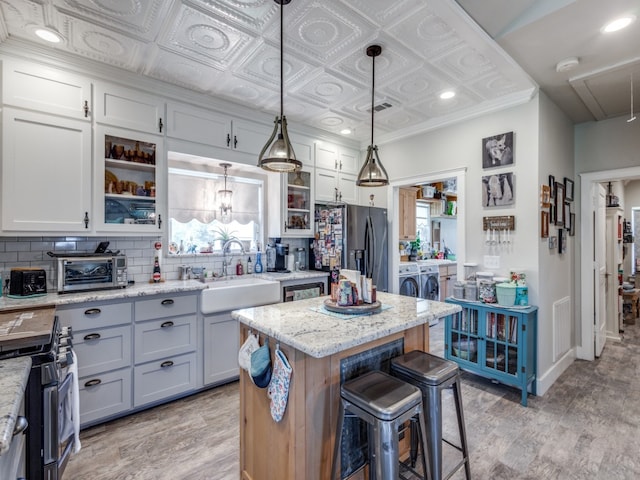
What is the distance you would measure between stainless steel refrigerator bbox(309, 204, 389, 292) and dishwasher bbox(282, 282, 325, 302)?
32 cm

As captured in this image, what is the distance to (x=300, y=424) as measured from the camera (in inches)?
56.5

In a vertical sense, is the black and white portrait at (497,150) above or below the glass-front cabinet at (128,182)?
above

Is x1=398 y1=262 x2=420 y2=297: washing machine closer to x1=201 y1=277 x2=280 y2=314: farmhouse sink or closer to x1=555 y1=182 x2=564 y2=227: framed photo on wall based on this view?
x1=555 y1=182 x2=564 y2=227: framed photo on wall

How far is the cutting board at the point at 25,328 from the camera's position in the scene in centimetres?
149

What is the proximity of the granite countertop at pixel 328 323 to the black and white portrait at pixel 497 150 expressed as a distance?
5.97 ft

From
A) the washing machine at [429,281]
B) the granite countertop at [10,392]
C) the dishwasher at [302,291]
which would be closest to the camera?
the granite countertop at [10,392]

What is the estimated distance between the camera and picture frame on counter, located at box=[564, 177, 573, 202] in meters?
3.44

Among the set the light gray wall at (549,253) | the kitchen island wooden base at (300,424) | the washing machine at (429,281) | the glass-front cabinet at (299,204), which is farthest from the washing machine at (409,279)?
the kitchen island wooden base at (300,424)

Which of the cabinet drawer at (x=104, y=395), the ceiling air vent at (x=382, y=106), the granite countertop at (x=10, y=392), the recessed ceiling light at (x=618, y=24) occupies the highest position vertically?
the ceiling air vent at (x=382, y=106)

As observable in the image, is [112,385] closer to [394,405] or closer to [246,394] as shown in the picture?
[246,394]

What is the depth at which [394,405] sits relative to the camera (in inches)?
53.1

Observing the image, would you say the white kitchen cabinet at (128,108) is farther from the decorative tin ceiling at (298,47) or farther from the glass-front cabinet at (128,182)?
the decorative tin ceiling at (298,47)

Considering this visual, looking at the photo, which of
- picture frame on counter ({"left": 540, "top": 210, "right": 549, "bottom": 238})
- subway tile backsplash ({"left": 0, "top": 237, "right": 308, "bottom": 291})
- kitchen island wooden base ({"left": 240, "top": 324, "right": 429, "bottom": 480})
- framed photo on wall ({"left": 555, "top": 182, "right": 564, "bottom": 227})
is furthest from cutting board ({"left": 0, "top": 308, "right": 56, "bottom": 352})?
framed photo on wall ({"left": 555, "top": 182, "right": 564, "bottom": 227})

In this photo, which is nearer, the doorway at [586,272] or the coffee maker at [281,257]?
the doorway at [586,272]
